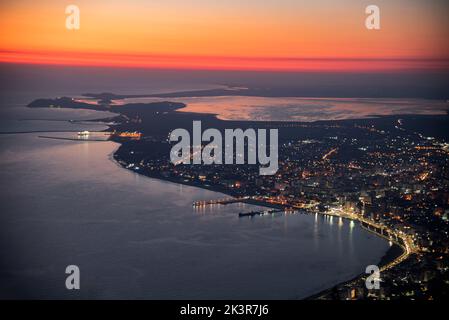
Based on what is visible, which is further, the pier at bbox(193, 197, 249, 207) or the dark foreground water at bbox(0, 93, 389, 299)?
the pier at bbox(193, 197, 249, 207)

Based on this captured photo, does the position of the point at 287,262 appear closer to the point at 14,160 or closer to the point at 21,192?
the point at 21,192

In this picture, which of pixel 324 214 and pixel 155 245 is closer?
pixel 155 245

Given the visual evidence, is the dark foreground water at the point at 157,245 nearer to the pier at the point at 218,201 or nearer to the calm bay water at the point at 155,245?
the calm bay water at the point at 155,245

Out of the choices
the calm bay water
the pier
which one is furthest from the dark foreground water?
the pier

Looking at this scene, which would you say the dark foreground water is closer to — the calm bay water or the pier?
the calm bay water

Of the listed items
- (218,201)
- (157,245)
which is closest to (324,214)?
(218,201)

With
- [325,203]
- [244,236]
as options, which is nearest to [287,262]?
[244,236]

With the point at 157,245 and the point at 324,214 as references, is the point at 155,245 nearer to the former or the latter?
the point at 157,245

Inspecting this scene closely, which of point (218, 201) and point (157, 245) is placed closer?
point (157, 245)

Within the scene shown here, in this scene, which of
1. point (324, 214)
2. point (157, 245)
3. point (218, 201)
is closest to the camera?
point (157, 245)

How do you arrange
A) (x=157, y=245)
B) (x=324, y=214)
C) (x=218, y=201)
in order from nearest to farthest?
(x=157, y=245) < (x=324, y=214) < (x=218, y=201)

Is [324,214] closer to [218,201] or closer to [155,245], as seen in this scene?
[218,201]
